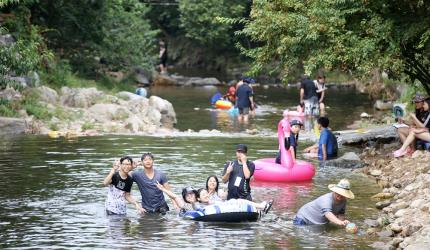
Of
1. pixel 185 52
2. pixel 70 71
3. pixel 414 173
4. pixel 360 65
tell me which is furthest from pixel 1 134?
pixel 185 52

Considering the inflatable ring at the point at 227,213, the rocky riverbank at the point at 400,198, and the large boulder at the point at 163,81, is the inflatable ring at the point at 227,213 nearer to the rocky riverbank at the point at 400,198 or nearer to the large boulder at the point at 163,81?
the rocky riverbank at the point at 400,198

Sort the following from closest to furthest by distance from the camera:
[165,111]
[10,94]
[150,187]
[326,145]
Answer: [150,187]
[326,145]
[10,94]
[165,111]

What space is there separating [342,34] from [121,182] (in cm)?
823

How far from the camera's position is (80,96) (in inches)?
1292

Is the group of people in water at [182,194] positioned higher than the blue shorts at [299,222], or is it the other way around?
the group of people in water at [182,194]

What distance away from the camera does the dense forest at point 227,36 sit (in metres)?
21.1

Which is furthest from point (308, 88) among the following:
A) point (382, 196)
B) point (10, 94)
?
point (382, 196)

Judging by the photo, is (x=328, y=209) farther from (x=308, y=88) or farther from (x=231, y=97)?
(x=231, y=97)

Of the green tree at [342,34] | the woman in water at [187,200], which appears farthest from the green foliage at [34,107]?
the woman in water at [187,200]

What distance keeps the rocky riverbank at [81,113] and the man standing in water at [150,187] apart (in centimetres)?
1172

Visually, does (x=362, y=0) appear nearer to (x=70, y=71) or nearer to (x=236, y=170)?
(x=236, y=170)

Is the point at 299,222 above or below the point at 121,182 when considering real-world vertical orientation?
below

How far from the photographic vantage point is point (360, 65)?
71.6 ft

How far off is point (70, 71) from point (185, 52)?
1331 inches
